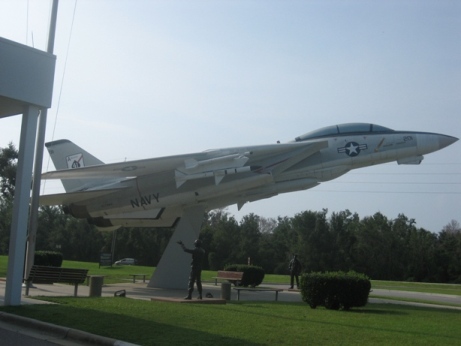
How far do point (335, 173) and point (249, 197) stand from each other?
3530 mm

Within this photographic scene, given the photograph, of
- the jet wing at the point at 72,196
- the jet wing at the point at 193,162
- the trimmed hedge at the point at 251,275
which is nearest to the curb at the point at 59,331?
the jet wing at the point at 193,162

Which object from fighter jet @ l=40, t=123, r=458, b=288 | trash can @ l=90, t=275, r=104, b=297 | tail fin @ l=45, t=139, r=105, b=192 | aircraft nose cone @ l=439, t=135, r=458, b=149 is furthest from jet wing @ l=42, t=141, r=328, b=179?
trash can @ l=90, t=275, r=104, b=297

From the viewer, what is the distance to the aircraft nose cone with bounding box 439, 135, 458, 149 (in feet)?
72.3

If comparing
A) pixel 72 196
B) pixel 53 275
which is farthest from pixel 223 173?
pixel 53 275

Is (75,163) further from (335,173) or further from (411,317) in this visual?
(411,317)

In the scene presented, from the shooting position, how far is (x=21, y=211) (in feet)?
42.4

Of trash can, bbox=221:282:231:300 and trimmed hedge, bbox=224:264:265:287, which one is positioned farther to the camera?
trimmed hedge, bbox=224:264:265:287

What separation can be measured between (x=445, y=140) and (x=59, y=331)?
16970 mm

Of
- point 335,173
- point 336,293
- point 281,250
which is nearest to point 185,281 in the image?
point 335,173

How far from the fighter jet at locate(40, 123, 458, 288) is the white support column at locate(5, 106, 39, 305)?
285 inches

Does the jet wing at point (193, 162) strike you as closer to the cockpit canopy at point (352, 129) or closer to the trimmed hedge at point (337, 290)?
the cockpit canopy at point (352, 129)

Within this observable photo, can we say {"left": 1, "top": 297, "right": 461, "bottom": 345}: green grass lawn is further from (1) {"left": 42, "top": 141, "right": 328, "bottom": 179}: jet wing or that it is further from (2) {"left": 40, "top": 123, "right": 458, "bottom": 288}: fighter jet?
(2) {"left": 40, "top": 123, "right": 458, "bottom": 288}: fighter jet

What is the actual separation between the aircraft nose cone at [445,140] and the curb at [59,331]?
16654 millimetres

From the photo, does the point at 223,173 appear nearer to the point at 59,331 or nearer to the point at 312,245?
the point at 59,331
